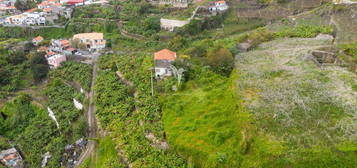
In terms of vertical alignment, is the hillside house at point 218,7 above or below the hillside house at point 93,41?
above

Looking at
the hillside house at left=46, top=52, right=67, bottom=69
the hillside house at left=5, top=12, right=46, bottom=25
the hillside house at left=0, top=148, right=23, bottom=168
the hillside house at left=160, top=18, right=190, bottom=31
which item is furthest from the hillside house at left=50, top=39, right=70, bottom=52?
the hillside house at left=0, top=148, right=23, bottom=168

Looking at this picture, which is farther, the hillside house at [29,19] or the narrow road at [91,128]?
the hillside house at [29,19]

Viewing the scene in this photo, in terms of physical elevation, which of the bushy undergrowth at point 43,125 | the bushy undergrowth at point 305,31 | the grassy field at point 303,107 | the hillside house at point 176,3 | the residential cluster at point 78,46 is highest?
the hillside house at point 176,3

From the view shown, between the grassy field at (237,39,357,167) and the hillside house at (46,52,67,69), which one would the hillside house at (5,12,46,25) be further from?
the grassy field at (237,39,357,167)

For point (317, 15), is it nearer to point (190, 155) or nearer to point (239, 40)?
point (239, 40)

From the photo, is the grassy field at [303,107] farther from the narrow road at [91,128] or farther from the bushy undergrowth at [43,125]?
the bushy undergrowth at [43,125]

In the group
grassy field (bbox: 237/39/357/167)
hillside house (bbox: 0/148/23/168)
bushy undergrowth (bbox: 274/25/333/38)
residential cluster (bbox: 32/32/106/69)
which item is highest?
bushy undergrowth (bbox: 274/25/333/38)

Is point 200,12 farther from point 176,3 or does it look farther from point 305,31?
point 305,31

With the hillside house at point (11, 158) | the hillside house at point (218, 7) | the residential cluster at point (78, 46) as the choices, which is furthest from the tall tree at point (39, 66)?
the hillside house at point (218, 7)
